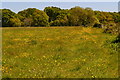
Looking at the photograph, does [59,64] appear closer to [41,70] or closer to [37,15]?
[41,70]

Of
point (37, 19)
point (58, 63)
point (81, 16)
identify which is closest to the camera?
point (58, 63)

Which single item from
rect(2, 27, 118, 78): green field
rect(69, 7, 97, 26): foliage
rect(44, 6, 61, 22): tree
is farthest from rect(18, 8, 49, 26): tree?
rect(2, 27, 118, 78): green field

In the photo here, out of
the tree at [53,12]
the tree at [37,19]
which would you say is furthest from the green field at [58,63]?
the tree at [53,12]

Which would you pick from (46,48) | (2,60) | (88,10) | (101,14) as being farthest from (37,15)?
(2,60)

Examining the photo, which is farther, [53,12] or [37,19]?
[53,12]

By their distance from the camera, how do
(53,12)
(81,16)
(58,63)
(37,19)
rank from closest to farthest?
(58,63), (81,16), (37,19), (53,12)

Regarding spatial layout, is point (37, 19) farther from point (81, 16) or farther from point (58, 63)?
point (58, 63)

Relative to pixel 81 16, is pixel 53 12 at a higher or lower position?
higher

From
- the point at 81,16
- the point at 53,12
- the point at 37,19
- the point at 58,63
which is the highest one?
the point at 53,12

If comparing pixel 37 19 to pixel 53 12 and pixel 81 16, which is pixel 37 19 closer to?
pixel 81 16

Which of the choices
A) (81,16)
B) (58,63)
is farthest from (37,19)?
(58,63)

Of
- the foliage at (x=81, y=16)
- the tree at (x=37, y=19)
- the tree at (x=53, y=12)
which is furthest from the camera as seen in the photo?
the tree at (x=53, y=12)

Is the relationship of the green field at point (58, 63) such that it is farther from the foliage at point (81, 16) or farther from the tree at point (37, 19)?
the tree at point (37, 19)

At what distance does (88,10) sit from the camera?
82.2 meters
